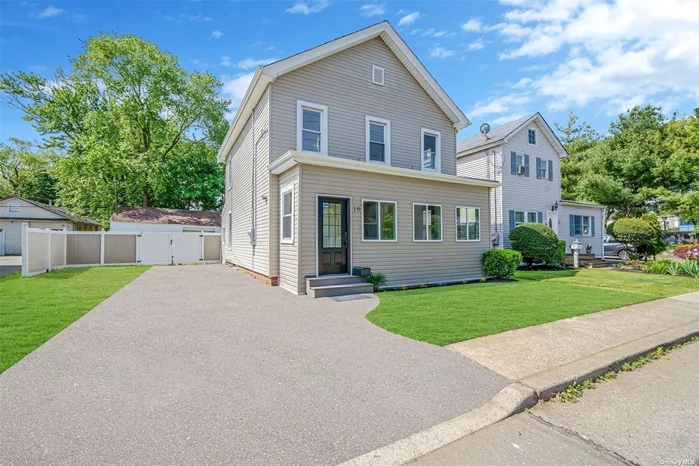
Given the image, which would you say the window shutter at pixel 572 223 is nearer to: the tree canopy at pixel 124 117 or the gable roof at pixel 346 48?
the gable roof at pixel 346 48

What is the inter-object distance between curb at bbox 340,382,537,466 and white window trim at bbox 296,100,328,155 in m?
8.47

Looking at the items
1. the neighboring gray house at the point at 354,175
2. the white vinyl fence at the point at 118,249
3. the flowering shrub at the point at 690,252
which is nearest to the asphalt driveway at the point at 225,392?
the neighboring gray house at the point at 354,175

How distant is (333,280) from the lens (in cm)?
848

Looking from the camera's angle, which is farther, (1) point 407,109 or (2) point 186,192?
(2) point 186,192

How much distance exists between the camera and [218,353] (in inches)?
169

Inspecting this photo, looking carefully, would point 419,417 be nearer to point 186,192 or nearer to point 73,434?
point 73,434

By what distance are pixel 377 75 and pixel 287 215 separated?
6.16m

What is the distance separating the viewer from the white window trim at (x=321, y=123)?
32.7 feet

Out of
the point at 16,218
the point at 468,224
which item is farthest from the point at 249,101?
the point at 16,218

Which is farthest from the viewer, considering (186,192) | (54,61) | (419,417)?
(186,192)

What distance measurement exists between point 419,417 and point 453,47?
1322 centimetres

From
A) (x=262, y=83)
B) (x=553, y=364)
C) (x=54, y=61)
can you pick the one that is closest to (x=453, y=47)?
(x=262, y=83)

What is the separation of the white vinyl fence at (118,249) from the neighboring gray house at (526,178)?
15356 mm

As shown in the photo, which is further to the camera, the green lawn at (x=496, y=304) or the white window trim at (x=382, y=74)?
the white window trim at (x=382, y=74)
